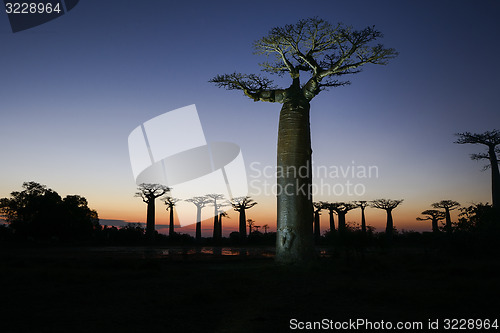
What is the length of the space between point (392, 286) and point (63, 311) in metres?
4.82

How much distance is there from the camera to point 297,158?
8328 mm

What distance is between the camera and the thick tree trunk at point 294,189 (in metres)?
8.05

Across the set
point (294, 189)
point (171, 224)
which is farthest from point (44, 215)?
point (294, 189)

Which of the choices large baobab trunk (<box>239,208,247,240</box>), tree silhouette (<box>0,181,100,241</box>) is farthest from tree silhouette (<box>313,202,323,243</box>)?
tree silhouette (<box>0,181,100,241</box>)

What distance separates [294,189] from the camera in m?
8.18

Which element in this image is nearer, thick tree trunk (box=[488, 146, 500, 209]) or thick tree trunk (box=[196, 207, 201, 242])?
thick tree trunk (box=[488, 146, 500, 209])

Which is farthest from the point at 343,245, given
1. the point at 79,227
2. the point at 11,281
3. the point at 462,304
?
the point at 79,227

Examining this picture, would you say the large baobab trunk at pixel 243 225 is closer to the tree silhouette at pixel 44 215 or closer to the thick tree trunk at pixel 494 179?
the tree silhouette at pixel 44 215

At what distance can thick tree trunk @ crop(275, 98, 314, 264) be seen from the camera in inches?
317

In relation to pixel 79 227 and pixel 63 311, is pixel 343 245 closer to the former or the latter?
pixel 63 311

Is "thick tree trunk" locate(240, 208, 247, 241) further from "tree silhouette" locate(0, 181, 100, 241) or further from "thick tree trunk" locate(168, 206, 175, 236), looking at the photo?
"tree silhouette" locate(0, 181, 100, 241)

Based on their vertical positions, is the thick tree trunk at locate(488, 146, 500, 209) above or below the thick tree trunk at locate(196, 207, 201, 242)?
above

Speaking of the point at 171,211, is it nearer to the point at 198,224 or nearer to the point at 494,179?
the point at 198,224

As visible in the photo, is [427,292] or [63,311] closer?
[63,311]
